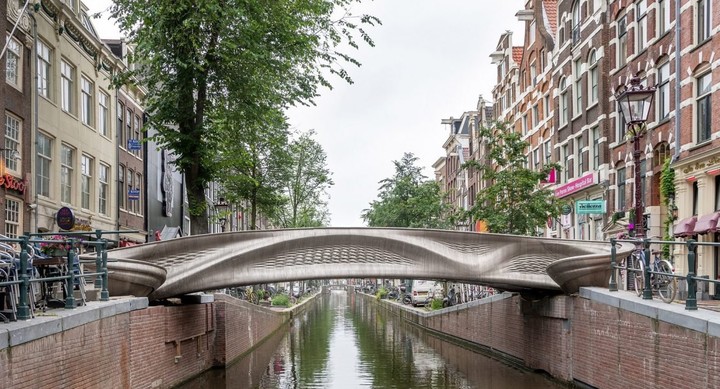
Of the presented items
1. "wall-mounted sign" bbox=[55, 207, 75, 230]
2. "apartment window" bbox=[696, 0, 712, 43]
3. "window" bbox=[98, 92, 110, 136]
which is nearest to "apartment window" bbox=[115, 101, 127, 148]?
"window" bbox=[98, 92, 110, 136]

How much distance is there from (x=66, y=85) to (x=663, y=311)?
76.0ft

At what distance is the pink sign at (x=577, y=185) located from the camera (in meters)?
36.4

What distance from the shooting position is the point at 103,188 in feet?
115

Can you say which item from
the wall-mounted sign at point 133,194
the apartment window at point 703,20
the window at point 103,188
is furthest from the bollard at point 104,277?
the wall-mounted sign at point 133,194

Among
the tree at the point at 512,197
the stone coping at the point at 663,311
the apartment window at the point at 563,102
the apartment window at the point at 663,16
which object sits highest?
the apartment window at the point at 663,16

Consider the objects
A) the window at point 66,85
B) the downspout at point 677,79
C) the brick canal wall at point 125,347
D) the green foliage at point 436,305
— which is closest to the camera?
the brick canal wall at point 125,347

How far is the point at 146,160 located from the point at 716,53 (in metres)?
27.1

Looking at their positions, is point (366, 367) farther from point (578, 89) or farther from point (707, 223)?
point (578, 89)

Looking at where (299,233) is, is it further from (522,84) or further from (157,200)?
(522,84)

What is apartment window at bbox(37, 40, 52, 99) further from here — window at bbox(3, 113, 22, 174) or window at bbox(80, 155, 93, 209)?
window at bbox(80, 155, 93, 209)

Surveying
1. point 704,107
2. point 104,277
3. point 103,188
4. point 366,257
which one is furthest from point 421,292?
point 104,277

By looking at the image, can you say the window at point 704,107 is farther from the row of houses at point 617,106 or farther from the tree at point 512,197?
the tree at point 512,197

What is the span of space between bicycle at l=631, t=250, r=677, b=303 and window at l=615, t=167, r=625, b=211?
59.3ft

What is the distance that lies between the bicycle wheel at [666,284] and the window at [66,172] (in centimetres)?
2098
